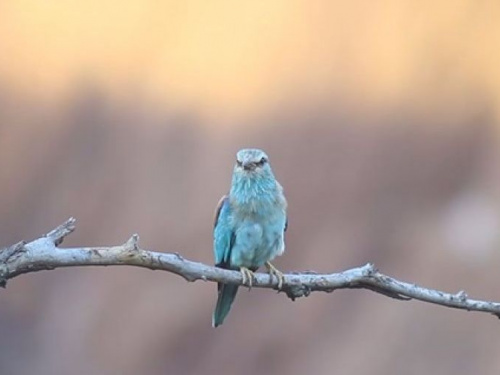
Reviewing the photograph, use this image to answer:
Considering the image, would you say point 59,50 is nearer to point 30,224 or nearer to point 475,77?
point 30,224

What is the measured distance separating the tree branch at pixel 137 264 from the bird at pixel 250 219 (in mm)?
515

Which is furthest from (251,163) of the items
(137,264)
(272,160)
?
(272,160)

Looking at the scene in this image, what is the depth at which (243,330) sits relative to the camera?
201 inches

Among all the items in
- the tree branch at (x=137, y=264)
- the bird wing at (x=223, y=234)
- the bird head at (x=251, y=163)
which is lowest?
the tree branch at (x=137, y=264)

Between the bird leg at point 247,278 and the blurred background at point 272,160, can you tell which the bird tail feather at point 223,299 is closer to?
the bird leg at point 247,278

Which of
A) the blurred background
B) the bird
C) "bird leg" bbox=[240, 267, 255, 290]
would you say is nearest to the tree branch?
"bird leg" bbox=[240, 267, 255, 290]

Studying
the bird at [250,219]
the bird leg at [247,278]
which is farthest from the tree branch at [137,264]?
the bird at [250,219]

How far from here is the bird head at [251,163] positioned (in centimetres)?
284

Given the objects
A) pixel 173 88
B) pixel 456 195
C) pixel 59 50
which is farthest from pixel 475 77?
pixel 59 50

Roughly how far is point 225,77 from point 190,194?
717mm

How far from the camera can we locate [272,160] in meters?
5.15

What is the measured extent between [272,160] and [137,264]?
3027 mm

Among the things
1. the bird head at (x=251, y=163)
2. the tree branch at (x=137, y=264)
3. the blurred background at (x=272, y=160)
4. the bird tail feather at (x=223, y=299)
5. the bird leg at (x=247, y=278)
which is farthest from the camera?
the blurred background at (x=272, y=160)

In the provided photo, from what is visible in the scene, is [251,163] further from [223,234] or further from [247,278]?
[247,278]
